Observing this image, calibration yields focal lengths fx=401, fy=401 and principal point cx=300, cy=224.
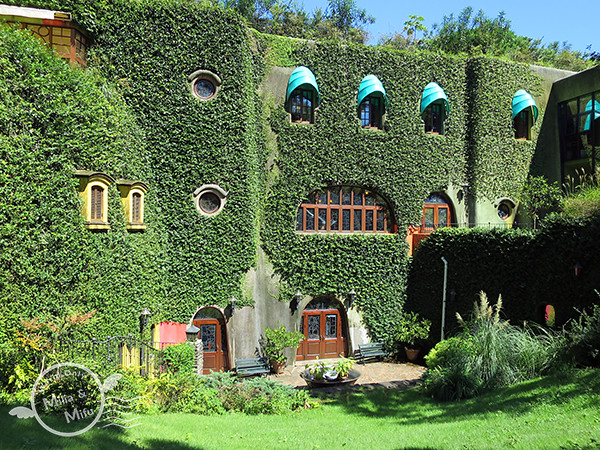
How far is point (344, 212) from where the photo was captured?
55.7 feet

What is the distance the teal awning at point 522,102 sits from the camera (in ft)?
58.7

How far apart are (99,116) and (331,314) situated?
11.1 meters

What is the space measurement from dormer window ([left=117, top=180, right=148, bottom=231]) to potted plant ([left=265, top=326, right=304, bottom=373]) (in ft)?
20.0

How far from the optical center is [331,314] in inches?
657

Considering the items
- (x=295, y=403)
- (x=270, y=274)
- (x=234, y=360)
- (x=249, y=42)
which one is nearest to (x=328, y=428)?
(x=295, y=403)

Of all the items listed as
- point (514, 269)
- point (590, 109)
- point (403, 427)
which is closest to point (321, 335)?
point (514, 269)

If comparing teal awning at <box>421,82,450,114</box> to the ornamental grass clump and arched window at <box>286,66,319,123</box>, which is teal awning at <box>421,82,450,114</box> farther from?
the ornamental grass clump

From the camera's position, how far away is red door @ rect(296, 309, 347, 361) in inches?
640

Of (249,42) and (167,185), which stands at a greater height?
(249,42)

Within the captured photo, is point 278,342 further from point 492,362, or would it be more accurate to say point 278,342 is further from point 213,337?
Result: point 492,362

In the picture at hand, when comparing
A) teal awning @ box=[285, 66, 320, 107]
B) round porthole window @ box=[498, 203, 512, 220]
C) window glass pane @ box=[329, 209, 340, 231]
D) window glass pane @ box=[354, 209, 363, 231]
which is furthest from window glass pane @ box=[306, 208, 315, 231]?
round porthole window @ box=[498, 203, 512, 220]

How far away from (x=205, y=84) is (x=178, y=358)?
933 centimetres

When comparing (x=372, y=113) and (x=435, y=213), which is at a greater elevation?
(x=372, y=113)

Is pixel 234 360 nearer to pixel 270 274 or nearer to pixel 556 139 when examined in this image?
pixel 270 274
